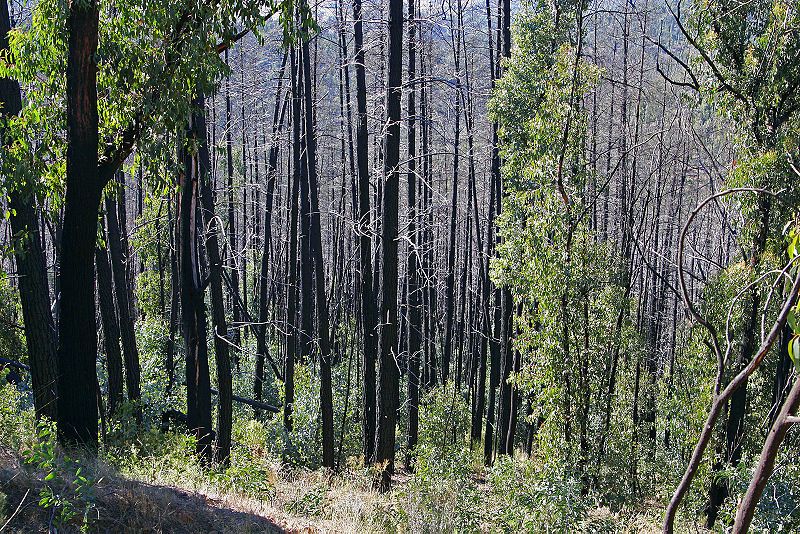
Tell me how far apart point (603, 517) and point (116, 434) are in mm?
7558

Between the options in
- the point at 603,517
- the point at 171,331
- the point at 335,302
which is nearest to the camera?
the point at 603,517

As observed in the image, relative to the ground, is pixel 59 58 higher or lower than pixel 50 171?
higher

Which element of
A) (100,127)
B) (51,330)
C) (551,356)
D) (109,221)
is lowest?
(551,356)

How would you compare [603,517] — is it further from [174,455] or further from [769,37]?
[769,37]

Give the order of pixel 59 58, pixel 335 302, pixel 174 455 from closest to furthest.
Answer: pixel 59 58 → pixel 174 455 → pixel 335 302

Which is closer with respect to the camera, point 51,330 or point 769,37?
point 51,330

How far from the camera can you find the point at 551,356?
1069cm

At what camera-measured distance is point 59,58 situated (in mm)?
6875

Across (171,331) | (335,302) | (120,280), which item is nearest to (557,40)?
(120,280)

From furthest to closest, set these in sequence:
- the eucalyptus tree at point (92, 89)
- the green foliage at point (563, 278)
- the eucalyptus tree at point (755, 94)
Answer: the eucalyptus tree at point (755, 94), the green foliage at point (563, 278), the eucalyptus tree at point (92, 89)

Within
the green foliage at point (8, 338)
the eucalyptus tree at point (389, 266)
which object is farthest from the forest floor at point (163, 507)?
the green foliage at point (8, 338)

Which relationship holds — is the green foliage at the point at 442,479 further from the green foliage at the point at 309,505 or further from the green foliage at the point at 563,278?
the green foliage at the point at 563,278

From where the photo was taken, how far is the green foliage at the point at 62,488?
4.43 meters

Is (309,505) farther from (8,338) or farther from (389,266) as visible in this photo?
(8,338)
